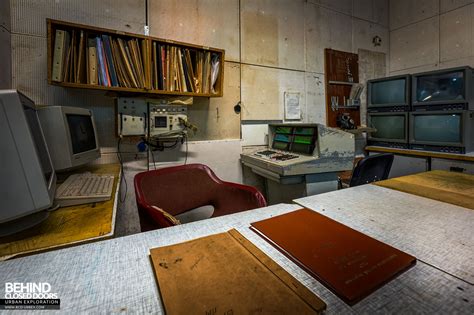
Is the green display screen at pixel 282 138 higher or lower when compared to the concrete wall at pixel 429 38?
lower

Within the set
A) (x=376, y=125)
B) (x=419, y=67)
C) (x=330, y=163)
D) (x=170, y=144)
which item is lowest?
(x=330, y=163)

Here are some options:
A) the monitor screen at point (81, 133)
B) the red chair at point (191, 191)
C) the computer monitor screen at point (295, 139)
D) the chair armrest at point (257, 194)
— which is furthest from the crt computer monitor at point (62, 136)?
the computer monitor screen at point (295, 139)

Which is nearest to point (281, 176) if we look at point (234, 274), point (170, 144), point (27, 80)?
point (170, 144)

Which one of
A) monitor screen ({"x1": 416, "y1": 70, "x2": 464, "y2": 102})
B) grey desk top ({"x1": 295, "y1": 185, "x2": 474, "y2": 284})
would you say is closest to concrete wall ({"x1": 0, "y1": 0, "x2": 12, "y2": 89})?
grey desk top ({"x1": 295, "y1": 185, "x2": 474, "y2": 284})

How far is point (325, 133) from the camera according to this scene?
83.6 inches

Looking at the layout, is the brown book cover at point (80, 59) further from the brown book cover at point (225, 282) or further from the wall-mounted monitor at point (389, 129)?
the wall-mounted monitor at point (389, 129)

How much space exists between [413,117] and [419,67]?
3.71ft

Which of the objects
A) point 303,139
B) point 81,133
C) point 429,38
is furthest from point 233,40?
point 429,38

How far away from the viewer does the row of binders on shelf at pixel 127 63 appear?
66.9 inches

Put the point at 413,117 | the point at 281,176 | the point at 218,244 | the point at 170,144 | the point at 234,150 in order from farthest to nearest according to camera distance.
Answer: the point at 413,117 < the point at 234,150 < the point at 170,144 < the point at 281,176 < the point at 218,244

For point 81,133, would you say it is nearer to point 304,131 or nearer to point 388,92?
point 304,131

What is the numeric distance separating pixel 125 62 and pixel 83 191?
112cm

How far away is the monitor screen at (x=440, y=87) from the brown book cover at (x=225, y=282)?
3.15 m

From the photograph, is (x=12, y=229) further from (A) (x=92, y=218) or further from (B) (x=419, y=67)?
(B) (x=419, y=67)
